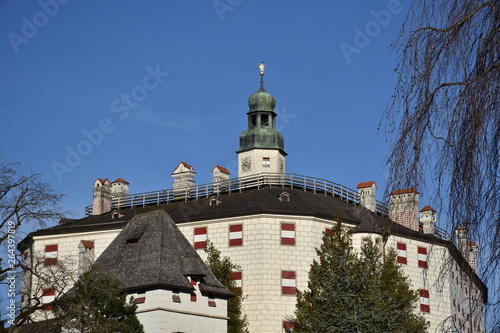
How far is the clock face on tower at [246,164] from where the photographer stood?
3319 inches

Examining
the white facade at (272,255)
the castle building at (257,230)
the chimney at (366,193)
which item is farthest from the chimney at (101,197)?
the chimney at (366,193)

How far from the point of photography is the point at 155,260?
46719 mm

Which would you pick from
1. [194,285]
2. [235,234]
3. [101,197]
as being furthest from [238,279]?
[101,197]

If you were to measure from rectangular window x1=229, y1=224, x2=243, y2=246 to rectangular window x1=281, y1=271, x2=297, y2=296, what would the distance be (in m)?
4.20

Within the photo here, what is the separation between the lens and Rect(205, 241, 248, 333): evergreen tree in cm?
5500

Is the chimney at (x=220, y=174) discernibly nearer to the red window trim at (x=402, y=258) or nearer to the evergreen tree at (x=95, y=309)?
the red window trim at (x=402, y=258)

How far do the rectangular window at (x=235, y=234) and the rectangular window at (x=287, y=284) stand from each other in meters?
4.20

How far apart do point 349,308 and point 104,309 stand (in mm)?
12553

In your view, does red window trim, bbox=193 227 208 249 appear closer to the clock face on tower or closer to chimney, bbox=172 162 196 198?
chimney, bbox=172 162 196 198

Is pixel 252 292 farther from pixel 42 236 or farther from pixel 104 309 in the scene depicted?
pixel 104 309

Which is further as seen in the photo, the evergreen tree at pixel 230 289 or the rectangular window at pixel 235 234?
the rectangular window at pixel 235 234

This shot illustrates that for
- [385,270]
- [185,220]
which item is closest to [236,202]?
[185,220]

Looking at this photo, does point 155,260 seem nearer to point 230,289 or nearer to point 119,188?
point 230,289

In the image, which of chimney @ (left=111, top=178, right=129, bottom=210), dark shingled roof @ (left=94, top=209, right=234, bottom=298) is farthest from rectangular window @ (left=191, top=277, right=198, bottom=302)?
chimney @ (left=111, top=178, right=129, bottom=210)
